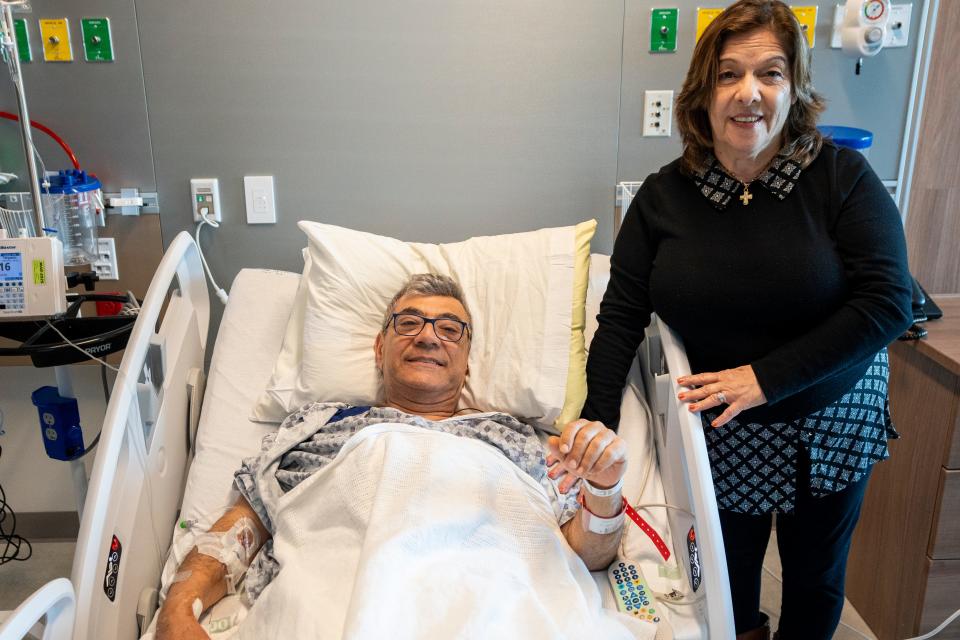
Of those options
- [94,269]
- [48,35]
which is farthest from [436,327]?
[48,35]

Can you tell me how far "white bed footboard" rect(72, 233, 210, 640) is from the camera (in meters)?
1.35

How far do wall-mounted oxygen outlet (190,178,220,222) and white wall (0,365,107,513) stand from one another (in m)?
0.61

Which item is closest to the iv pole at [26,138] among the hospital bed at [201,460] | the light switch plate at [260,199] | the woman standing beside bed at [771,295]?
the hospital bed at [201,460]

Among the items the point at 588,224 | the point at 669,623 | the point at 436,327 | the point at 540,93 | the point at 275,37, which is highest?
the point at 275,37

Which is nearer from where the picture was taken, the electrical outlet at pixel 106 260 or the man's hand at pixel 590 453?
the man's hand at pixel 590 453

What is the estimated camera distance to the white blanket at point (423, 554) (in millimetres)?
1244

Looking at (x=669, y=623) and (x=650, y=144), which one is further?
(x=650, y=144)

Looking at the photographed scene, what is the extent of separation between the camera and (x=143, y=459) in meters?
1.61

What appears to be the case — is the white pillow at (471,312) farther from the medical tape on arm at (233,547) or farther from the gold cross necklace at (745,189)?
the gold cross necklace at (745,189)

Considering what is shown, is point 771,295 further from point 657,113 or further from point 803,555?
point 657,113

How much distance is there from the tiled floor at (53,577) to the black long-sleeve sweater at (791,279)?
3.24 ft

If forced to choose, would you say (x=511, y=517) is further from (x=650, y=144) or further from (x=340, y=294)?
(x=650, y=144)

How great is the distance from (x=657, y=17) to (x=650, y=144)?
337mm

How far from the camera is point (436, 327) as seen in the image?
179cm
